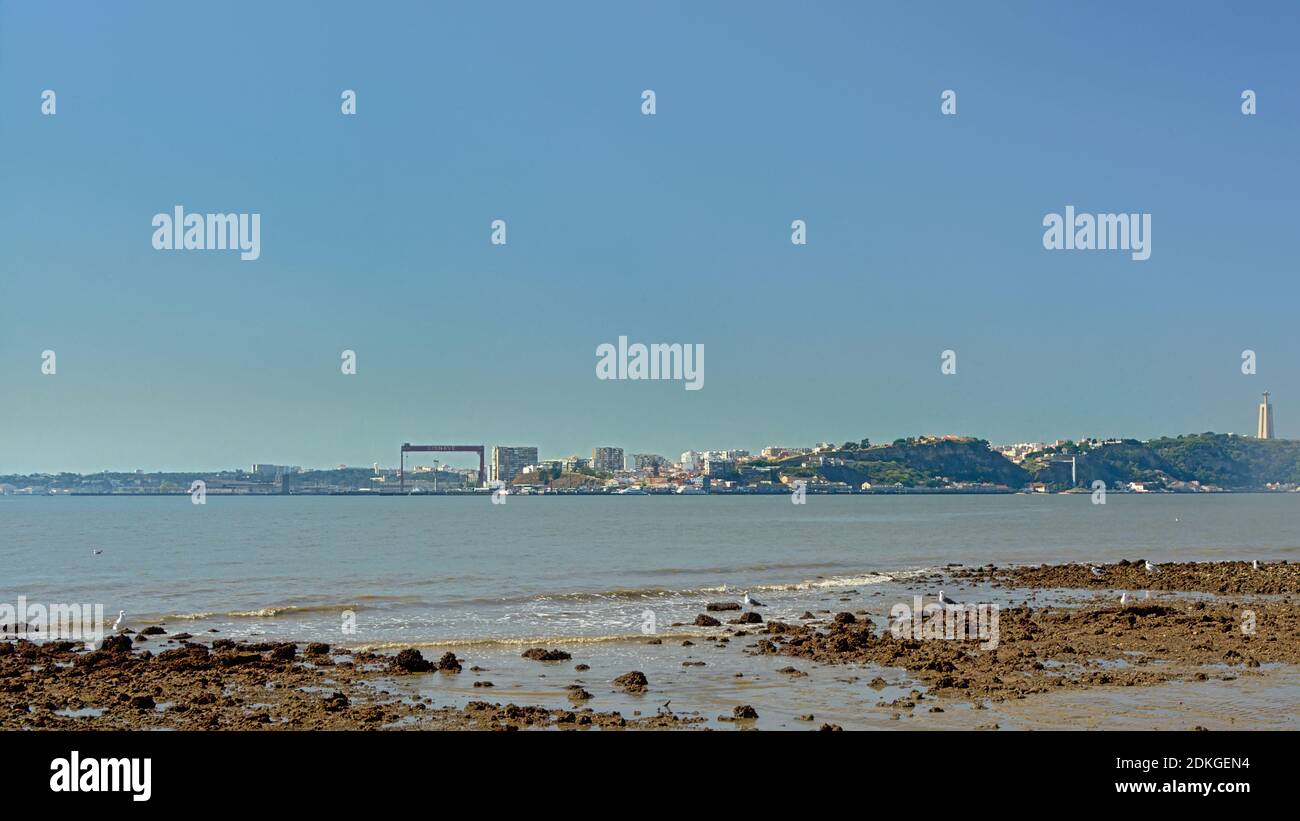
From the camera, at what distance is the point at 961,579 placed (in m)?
41.0

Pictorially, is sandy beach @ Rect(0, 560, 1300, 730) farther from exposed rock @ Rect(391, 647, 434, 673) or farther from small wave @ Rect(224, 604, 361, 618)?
small wave @ Rect(224, 604, 361, 618)

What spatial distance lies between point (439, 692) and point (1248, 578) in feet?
101

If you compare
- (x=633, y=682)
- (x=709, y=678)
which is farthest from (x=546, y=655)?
(x=709, y=678)

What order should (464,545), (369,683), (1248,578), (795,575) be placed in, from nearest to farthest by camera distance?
1. (369,683)
2. (1248,578)
3. (795,575)
4. (464,545)

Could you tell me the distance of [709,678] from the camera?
60.0 ft

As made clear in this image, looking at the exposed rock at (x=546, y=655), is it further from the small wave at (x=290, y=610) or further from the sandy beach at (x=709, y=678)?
the small wave at (x=290, y=610)

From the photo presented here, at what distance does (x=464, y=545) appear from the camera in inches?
2702

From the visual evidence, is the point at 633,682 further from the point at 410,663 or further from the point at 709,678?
the point at 410,663
